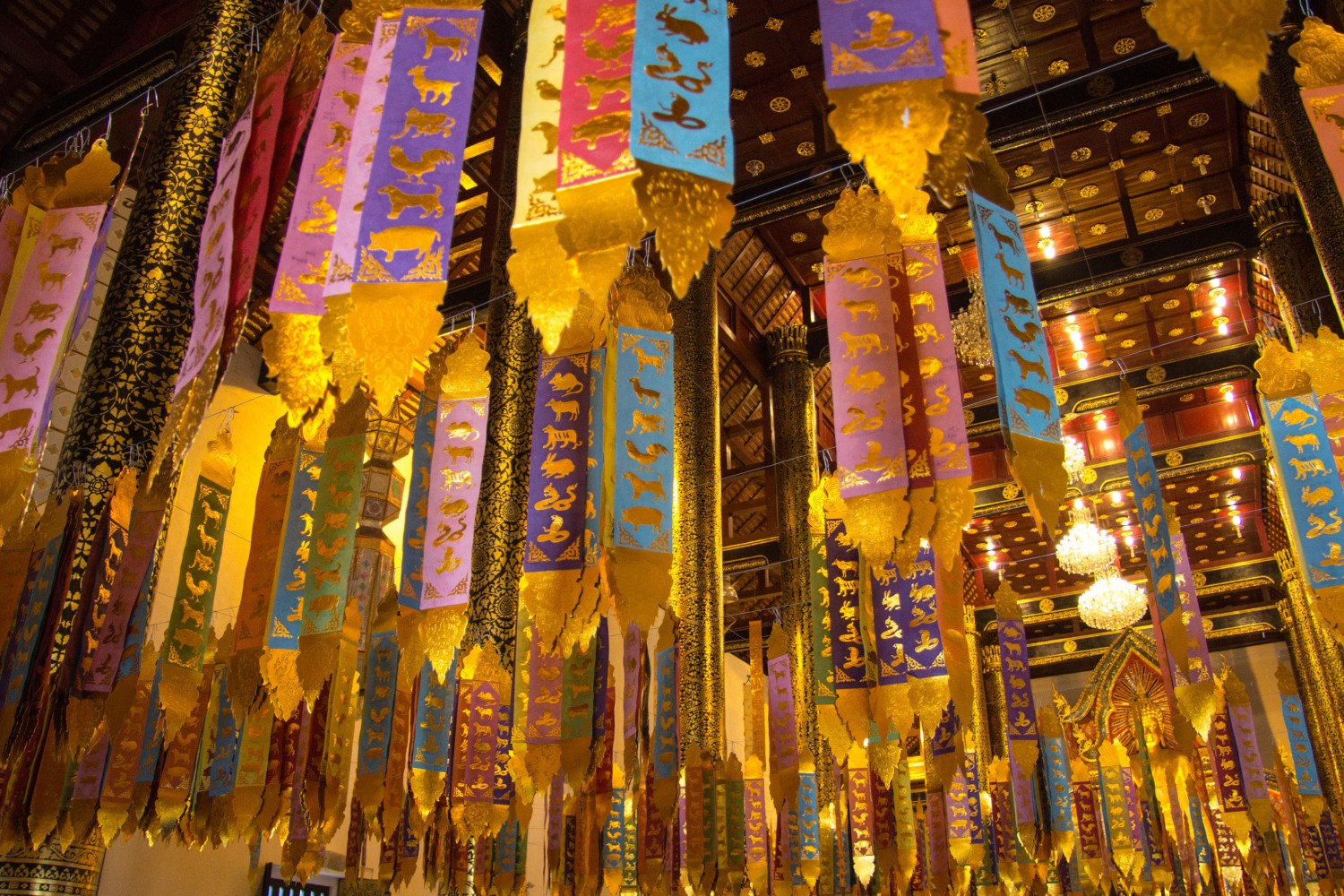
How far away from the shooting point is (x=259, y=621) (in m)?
4.54

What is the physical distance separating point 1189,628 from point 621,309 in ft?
13.0

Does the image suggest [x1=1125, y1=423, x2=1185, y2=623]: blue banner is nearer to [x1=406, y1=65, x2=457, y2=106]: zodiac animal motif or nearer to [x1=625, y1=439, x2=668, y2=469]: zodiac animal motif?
[x1=625, y1=439, x2=668, y2=469]: zodiac animal motif

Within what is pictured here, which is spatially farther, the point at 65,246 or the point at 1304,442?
the point at 1304,442

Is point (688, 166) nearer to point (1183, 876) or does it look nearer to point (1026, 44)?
point (1026, 44)

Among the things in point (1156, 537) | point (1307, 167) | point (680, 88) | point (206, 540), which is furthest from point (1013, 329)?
point (206, 540)

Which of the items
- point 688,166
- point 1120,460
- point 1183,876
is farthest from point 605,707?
point 1120,460

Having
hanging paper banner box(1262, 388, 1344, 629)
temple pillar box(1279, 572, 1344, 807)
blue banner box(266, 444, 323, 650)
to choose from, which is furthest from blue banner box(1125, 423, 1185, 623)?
temple pillar box(1279, 572, 1344, 807)

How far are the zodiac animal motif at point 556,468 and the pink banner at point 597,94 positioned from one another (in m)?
2.00

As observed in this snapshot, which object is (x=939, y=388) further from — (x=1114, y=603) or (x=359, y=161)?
(x=1114, y=603)

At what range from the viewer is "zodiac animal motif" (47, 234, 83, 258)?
4.35 metres

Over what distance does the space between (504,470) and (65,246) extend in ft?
8.89

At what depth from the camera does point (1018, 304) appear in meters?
4.00

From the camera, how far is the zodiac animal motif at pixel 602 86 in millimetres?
2895

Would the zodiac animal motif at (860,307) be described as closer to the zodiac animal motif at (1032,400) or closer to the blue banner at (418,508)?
the zodiac animal motif at (1032,400)
